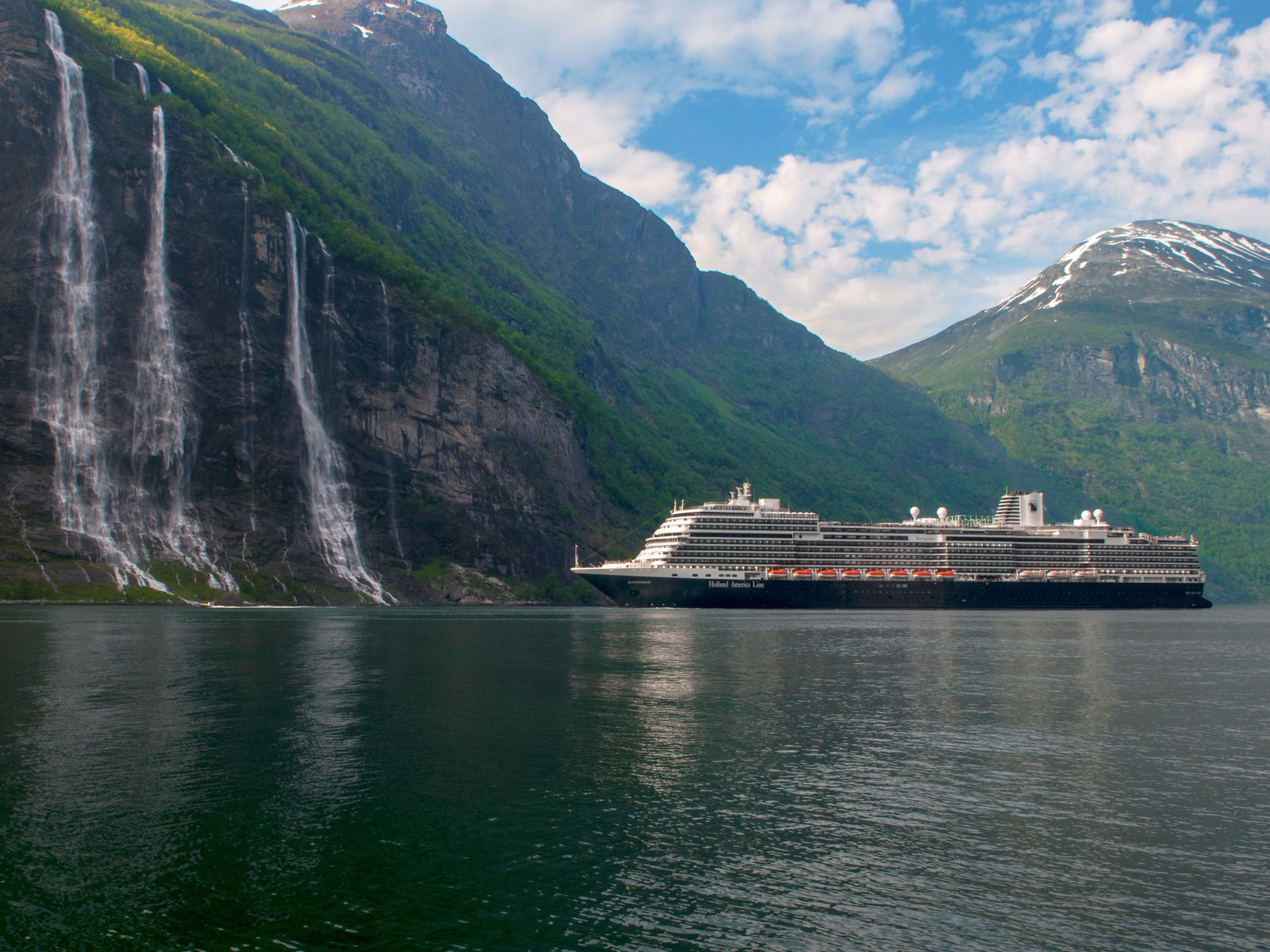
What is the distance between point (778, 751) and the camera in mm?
34031

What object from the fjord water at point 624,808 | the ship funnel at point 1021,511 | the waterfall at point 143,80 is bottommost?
the fjord water at point 624,808

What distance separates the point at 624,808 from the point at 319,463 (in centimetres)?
12987

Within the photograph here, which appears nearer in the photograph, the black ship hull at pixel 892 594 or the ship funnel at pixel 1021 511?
the black ship hull at pixel 892 594

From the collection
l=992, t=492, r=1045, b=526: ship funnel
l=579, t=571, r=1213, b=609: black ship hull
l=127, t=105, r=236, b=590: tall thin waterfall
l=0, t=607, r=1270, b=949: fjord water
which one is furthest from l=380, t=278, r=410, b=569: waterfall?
l=992, t=492, r=1045, b=526: ship funnel

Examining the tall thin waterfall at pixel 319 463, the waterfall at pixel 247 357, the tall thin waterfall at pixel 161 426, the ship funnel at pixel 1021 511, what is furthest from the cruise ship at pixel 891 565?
the tall thin waterfall at pixel 161 426

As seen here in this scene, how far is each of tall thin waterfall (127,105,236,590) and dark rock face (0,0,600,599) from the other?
1402 mm

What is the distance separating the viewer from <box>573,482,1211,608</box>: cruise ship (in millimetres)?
138500

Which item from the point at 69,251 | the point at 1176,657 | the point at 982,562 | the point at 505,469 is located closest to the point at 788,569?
the point at 982,562

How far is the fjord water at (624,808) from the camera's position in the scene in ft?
63.4

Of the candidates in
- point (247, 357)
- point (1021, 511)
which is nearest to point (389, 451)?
point (247, 357)

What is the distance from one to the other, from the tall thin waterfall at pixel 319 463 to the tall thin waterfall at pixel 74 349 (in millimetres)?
24569

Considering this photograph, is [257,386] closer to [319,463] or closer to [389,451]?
[319,463]

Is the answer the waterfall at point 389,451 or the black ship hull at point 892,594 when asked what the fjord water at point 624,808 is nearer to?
the black ship hull at point 892,594

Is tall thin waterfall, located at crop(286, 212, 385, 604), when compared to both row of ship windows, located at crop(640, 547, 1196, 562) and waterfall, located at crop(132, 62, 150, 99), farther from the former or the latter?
row of ship windows, located at crop(640, 547, 1196, 562)
